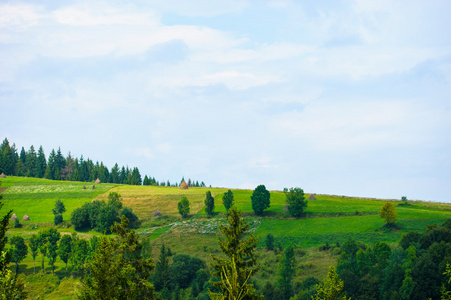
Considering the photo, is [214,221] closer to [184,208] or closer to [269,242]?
[184,208]

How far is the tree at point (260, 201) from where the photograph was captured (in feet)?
399

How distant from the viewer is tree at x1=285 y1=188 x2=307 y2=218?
117 meters

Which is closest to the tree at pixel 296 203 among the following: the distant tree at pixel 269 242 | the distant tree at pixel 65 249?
the distant tree at pixel 269 242

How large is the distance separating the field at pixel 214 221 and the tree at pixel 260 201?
2.38 m

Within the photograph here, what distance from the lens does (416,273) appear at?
211 feet

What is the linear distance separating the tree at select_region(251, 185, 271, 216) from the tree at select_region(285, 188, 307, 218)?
770 cm

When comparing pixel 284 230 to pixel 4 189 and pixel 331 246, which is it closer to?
pixel 331 246

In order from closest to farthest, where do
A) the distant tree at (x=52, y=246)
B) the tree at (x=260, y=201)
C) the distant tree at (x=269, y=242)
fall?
the distant tree at (x=269, y=242), the distant tree at (x=52, y=246), the tree at (x=260, y=201)

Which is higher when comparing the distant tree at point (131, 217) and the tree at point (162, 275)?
the distant tree at point (131, 217)

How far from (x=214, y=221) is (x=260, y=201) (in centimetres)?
1646

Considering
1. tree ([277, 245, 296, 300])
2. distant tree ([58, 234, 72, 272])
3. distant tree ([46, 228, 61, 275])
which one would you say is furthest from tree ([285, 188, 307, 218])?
distant tree ([46, 228, 61, 275])

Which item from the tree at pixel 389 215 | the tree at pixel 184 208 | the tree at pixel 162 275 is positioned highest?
the tree at pixel 389 215

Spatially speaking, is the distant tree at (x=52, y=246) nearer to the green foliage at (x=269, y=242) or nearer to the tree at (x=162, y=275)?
the tree at (x=162, y=275)

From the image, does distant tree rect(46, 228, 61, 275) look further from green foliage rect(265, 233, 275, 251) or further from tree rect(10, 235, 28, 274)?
green foliage rect(265, 233, 275, 251)
